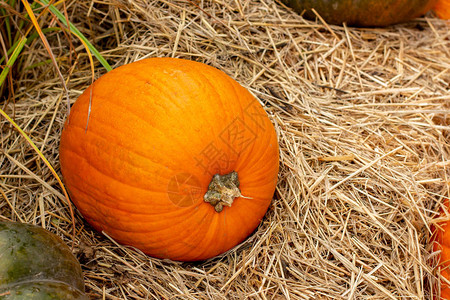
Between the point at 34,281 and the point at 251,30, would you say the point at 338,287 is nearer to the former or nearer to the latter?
the point at 34,281

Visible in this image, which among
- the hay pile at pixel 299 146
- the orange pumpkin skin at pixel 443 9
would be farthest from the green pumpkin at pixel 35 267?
the orange pumpkin skin at pixel 443 9

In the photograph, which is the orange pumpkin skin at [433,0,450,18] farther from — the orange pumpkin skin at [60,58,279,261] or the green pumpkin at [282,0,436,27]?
the orange pumpkin skin at [60,58,279,261]

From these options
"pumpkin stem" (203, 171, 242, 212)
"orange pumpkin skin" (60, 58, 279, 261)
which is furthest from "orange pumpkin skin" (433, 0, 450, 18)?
"pumpkin stem" (203, 171, 242, 212)

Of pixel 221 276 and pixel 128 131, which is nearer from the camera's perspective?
pixel 128 131

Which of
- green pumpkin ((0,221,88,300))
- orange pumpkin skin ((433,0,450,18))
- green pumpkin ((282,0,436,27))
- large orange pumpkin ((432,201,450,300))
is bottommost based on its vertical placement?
large orange pumpkin ((432,201,450,300))

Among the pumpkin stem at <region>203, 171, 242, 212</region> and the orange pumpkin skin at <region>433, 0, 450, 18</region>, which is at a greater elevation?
the orange pumpkin skin at <region>433, 0, 450, 18</region>

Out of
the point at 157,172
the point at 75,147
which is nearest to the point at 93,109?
the point at 75,147
